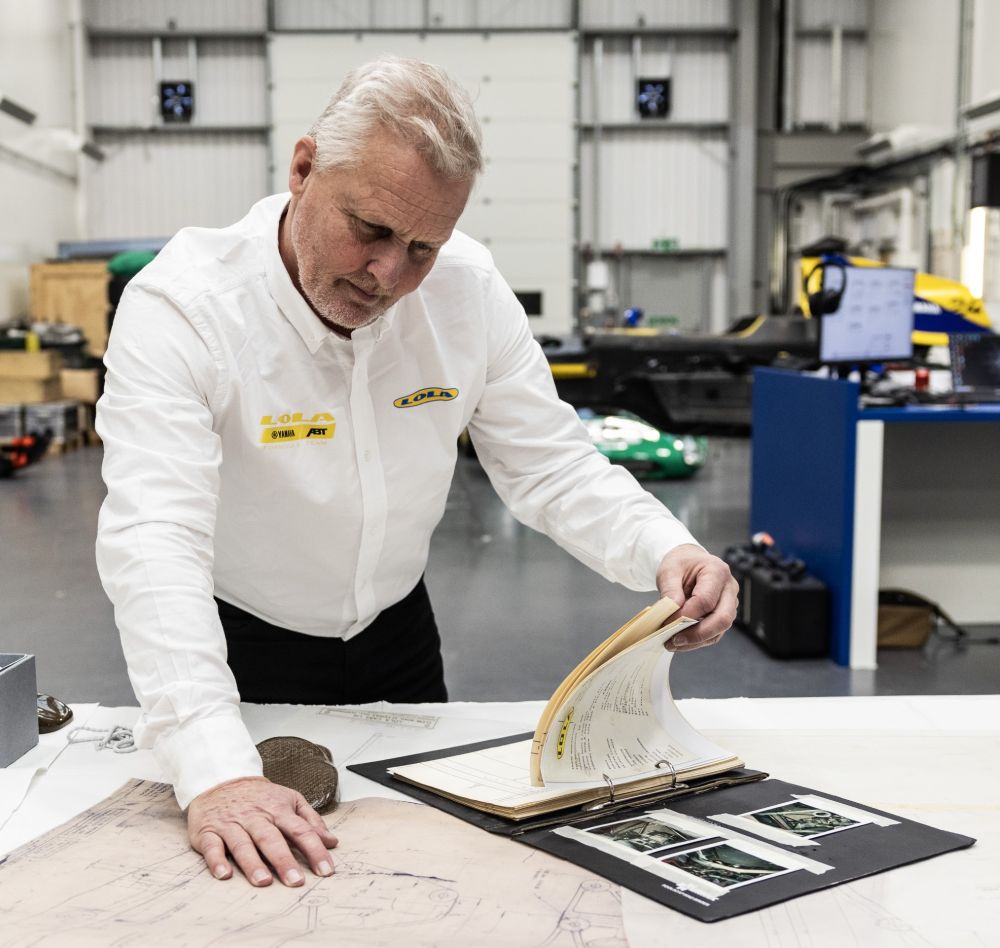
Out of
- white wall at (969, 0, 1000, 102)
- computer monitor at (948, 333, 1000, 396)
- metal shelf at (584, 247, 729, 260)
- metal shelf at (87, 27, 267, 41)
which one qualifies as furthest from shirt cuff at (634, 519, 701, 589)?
metal shelf at (87, 27, 267, 41)

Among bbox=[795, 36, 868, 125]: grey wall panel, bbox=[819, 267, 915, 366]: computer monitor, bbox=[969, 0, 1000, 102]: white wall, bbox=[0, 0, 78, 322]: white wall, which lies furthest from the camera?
bbox=[795, 36, 868, 125]: grey wall panel

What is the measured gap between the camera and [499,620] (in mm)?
4059

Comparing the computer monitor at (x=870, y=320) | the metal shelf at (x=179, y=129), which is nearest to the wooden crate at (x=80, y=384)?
the metal shelf at (x=179, y=129)

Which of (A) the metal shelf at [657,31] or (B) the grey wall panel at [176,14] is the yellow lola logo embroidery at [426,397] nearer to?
(A) the metal shelf at [657,31]

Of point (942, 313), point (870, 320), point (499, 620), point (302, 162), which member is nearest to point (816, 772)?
point (302, 162)

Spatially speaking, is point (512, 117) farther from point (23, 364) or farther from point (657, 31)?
point (23, 364)

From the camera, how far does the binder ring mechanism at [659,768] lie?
1146mm

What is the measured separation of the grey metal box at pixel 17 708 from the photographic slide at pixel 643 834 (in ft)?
2.14

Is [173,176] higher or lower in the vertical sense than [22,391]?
→ higher

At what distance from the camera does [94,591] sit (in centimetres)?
439

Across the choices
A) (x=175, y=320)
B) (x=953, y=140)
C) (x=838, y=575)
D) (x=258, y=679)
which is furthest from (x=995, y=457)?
(x=953, y=140)

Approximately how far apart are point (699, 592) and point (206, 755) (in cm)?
54

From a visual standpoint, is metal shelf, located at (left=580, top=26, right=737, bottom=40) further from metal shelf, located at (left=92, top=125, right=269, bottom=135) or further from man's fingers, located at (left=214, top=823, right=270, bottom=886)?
man's fingers, located at (left=214, top=823, right=270, bottom=886)

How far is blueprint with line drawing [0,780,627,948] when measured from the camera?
2.90 ft
